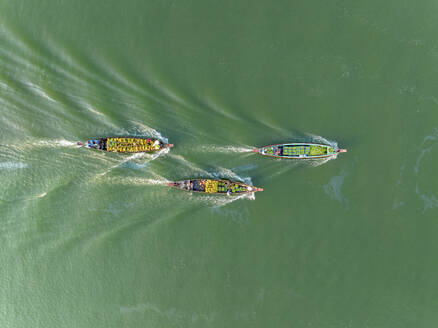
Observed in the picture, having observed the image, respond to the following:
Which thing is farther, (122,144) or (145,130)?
(145,130)

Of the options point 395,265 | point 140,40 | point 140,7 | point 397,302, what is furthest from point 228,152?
point 397,302

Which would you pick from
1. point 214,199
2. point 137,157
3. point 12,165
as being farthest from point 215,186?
point 12,165

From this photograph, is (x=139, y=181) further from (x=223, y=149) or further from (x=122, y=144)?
(x=223, y=149)

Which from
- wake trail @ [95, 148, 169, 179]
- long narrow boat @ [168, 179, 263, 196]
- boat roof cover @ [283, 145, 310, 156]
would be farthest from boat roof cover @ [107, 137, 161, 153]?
A: boat roof cover @ [283, 145, 310, 156]

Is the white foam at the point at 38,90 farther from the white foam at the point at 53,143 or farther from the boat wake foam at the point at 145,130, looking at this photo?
the boat wake foam at the point at 145,130

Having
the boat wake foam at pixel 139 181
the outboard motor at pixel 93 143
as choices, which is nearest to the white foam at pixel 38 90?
the outboard motor at pixel 93 143
